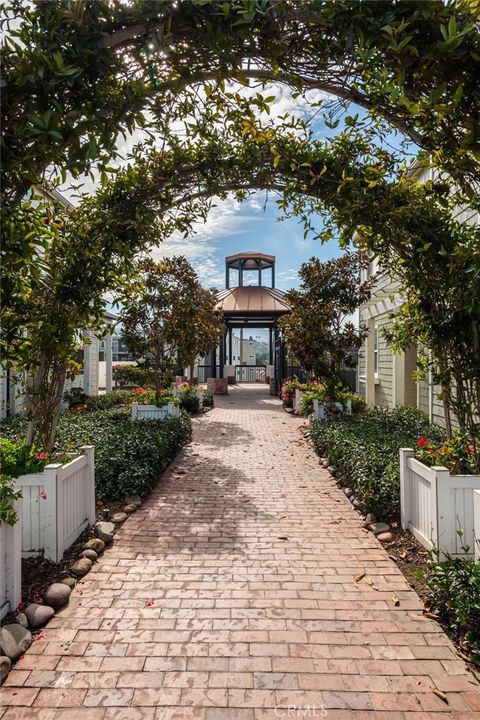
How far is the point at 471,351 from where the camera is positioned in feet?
11.7

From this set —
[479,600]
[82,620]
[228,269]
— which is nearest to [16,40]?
[82,620]

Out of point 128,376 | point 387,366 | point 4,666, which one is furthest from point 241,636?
point 128,376

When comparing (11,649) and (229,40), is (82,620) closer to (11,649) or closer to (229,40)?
(11,649)

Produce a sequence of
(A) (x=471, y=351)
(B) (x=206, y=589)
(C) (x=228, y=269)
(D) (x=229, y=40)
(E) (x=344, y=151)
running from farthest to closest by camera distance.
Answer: (C) (x=228, y=269), (E) (x=344, y=151), (A) (x=471, y=351), (B) (x=206, y=589), (D) (x=229, y=40)

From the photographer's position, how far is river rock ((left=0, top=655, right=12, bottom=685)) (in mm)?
2146

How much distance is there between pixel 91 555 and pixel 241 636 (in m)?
1.63

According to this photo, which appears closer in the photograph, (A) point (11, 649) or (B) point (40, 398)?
(A) point (11, 649)

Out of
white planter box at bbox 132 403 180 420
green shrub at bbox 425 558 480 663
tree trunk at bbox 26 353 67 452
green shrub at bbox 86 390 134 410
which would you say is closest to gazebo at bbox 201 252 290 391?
green shrub at bbox 86 390 134 410

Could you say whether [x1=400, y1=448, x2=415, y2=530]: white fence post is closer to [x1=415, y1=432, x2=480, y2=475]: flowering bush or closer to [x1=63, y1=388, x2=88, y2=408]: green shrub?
[x1=415, y1=432, x2=480, y2=475]: flowering bush

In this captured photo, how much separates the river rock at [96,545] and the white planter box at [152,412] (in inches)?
215

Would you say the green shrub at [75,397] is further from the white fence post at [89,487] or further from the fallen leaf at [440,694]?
the fallen leaf at [440,694]

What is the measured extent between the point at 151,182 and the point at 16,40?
2411 mm

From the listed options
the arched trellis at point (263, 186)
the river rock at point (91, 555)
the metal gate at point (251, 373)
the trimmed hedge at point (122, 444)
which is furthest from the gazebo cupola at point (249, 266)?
the river rock at point (91, 555)

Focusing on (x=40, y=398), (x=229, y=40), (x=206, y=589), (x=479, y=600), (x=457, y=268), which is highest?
(x=229, y=40)
